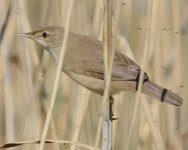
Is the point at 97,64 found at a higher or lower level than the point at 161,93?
higher

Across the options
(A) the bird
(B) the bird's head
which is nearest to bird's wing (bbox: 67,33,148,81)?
(A) the bird

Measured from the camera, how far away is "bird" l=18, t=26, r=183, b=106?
2014 mm

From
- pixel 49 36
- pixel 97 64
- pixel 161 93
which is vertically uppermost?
pixel 49 36

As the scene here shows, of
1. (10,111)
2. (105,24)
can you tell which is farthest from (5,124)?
(105,24)

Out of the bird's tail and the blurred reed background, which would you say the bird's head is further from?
the bird's tail

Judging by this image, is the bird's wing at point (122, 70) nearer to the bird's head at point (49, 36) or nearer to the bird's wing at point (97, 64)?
the bird's wing at point (97, 64)

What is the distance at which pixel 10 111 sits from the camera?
2.11 meters

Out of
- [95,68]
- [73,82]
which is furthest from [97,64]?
[73,82]

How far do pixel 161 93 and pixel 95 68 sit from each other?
11.5 inches

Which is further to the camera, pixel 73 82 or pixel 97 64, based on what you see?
pixel 73 82

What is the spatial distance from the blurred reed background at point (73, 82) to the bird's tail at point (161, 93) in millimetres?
72

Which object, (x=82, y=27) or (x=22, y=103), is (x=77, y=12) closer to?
(x=82, y=27)

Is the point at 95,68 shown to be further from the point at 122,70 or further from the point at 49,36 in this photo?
the point at 49,36

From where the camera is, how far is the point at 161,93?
1986 mm
